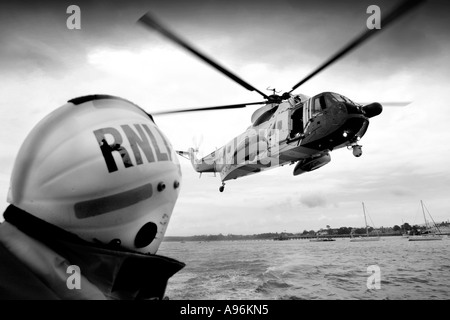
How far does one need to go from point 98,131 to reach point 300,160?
42.0 ft

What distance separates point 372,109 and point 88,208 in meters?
11.5

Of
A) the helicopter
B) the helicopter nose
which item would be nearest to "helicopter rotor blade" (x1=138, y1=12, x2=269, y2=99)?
the helicopter

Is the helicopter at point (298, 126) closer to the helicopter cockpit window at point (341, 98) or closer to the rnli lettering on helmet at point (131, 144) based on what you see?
the helicopter cockpit window at point (341, 98)

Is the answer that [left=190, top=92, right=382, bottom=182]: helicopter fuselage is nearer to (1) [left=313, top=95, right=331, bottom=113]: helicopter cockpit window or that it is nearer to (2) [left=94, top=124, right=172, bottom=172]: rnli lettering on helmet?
(1) [left=313, top=95, right=331, bottom=113]: helicopter cockpit window

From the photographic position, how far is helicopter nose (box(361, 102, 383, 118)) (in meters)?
10.5

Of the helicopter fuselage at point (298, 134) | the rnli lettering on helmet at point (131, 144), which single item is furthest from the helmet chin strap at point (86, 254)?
the helicopter fuselage at point (298, 134)

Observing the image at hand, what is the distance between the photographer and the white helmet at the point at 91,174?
5.56ft

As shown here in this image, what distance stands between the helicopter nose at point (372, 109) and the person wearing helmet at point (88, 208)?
10690 millimetres

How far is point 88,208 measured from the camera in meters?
1.72

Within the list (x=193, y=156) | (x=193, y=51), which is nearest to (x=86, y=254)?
(x=193, y=51)

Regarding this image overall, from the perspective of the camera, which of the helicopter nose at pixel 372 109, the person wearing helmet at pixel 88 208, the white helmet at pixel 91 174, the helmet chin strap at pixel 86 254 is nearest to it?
the person wearing helmet at pixel 88 208

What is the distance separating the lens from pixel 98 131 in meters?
1.81

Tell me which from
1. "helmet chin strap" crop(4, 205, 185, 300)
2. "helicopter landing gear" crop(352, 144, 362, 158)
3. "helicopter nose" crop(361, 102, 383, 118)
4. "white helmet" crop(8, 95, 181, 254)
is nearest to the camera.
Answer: "helmet chin strap" crop(4, 205, 185, 300)
